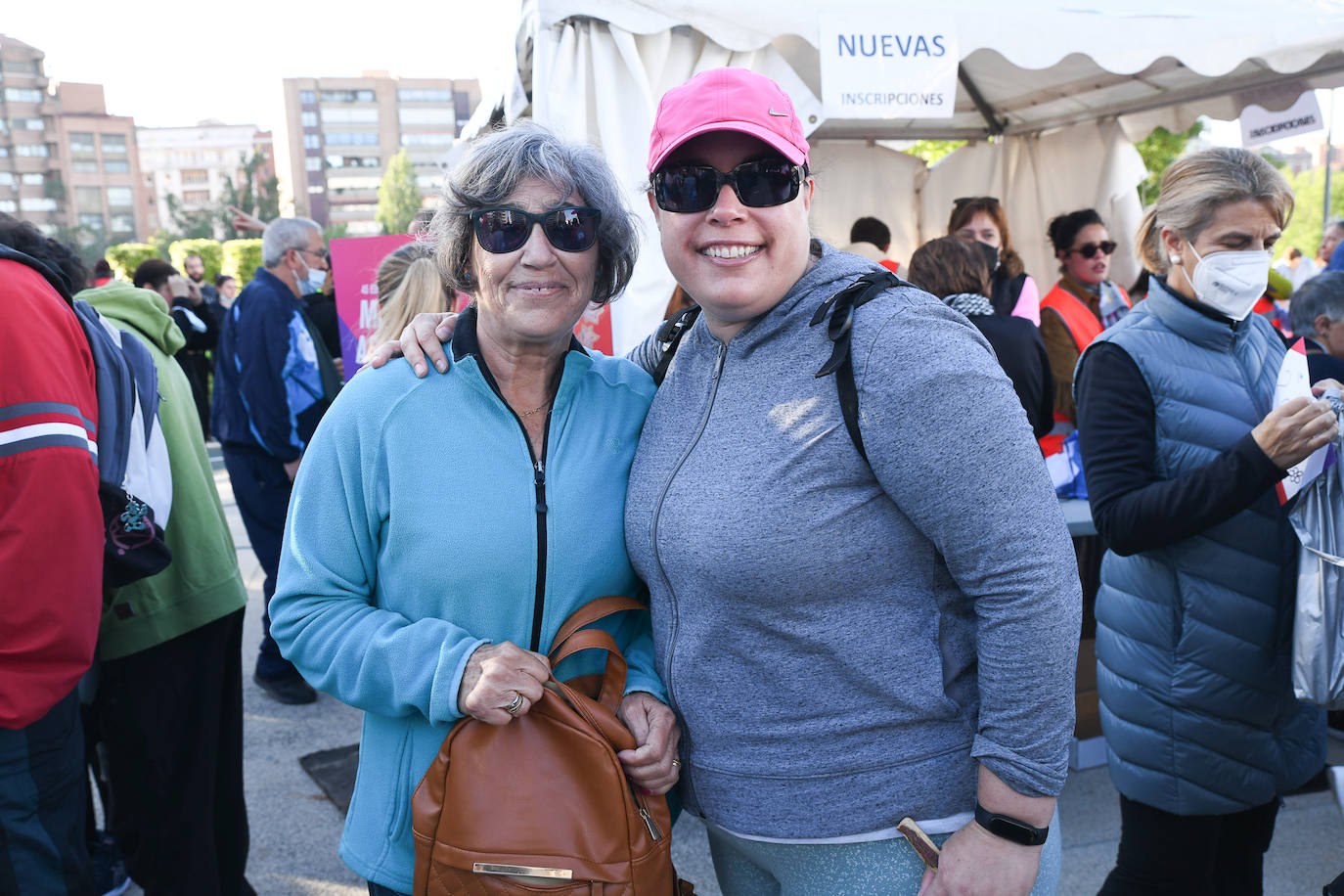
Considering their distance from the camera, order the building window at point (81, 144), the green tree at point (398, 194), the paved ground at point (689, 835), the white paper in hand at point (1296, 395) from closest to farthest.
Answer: the white paper in hand at point (1296, 395) < the paved ground at point (689, 835) < the building window at point (81, 144) < the green tree at point (398, 194)

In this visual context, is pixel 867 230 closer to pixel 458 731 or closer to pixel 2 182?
pixel 458 731

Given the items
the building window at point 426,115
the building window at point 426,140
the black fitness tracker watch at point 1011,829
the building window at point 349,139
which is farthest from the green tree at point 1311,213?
the building window at point 349,139

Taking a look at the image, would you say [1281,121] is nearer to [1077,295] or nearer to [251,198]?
[1077,295]

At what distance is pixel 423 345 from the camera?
5.49ft

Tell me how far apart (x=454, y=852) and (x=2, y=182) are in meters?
98.2

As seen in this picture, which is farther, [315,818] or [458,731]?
[315,818]

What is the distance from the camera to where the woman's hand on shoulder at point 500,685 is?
4.54ft

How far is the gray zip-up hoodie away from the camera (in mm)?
1239

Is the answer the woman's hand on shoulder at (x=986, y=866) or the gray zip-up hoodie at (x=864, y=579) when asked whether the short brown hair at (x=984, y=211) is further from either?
the woman's hand on shoulder at (x=986, y=866)

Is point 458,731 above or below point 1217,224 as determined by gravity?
below

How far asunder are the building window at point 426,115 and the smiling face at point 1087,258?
119 m

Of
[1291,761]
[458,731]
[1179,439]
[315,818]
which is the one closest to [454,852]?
[458,731]

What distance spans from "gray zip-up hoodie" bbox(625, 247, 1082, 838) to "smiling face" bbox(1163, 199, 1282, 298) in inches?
42.2

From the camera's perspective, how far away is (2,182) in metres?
79.0
